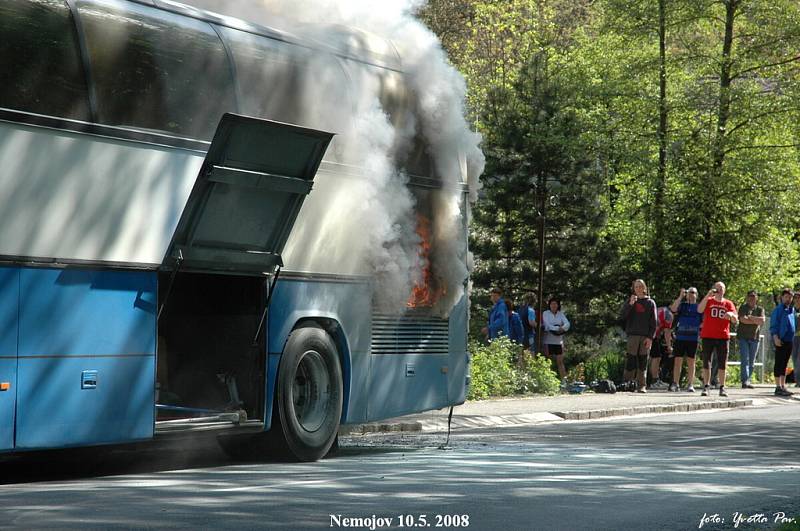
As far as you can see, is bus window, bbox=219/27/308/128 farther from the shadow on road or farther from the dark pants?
the dark pants

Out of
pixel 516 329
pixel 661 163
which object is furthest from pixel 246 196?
pixel 661 163

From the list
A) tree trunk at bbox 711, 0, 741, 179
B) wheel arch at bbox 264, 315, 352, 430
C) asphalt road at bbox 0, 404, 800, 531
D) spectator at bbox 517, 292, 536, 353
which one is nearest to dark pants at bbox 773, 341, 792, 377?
spectator at bbox 517, 292, 536, 353

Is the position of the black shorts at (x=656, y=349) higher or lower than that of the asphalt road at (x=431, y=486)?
higher

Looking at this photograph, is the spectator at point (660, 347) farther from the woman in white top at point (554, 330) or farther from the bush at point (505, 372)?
the bush at point (505, 372)

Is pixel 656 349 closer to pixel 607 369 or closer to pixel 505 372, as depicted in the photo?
pixel 607 369

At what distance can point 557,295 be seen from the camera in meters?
36.2

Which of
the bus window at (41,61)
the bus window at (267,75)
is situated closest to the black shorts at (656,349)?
the bus window at (267,75)

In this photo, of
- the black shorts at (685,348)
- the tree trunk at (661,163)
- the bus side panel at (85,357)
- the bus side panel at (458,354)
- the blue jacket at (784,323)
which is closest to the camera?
the bus side panel at (85,357)

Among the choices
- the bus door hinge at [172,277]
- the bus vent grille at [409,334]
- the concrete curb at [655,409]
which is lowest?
the concrete curb at [655,409]

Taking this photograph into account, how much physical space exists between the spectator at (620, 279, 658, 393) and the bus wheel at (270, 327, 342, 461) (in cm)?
1312

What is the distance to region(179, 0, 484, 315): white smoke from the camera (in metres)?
12.9

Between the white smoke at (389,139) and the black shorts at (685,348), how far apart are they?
498 inches

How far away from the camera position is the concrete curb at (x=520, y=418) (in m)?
17.2

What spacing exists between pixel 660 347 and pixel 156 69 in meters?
19.0
